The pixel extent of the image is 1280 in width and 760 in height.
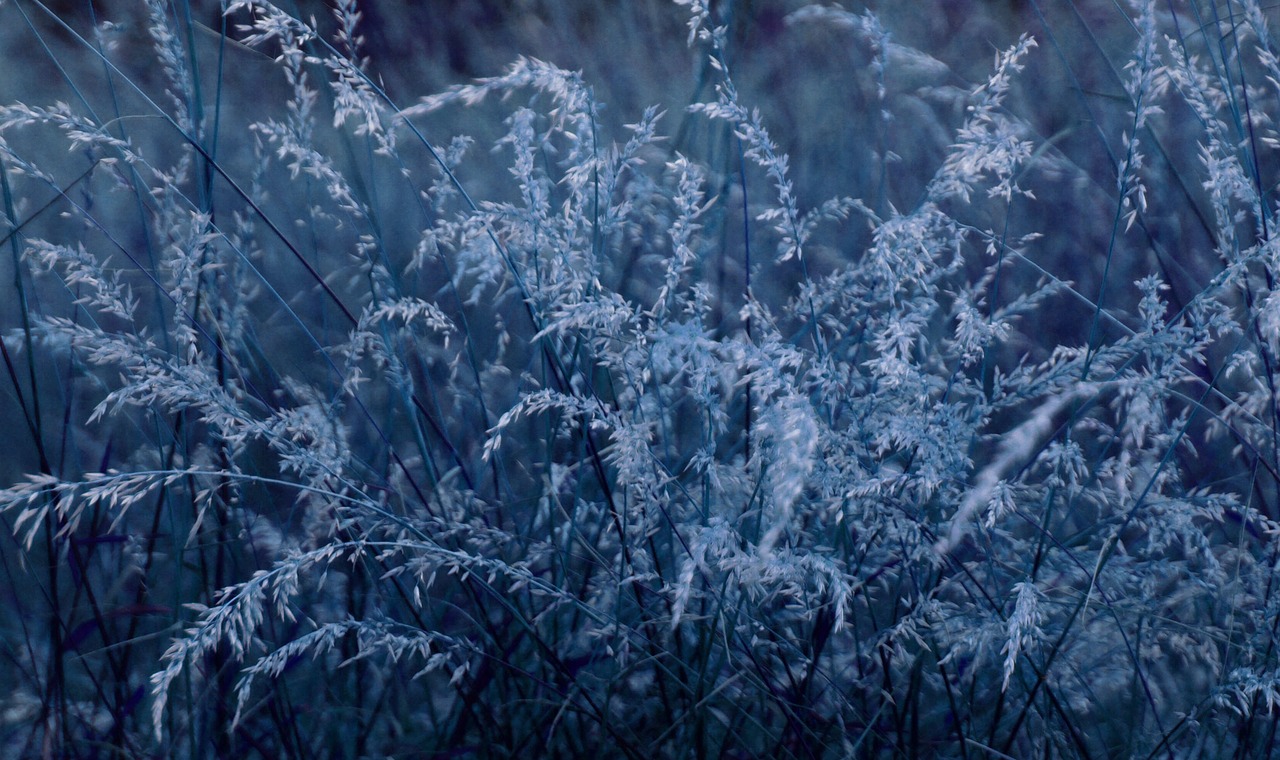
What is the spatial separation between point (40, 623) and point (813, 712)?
46.2 inches

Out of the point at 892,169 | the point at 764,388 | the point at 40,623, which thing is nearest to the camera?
the point at 764,388

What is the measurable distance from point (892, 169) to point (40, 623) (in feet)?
6.20

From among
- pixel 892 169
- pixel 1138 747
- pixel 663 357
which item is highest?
pixel 892 169

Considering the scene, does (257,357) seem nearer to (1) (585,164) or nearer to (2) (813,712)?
(1) (585,164)

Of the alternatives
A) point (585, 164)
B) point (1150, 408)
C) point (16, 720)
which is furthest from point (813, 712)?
point (16, 720)

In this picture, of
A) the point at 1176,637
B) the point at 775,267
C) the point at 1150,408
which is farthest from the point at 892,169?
the point at 1176,637

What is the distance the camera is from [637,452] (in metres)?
0.94

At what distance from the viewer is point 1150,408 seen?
1.08m

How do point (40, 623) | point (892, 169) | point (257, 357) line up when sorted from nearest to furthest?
point (40, 623)
point (257, 357)
point (892, 169)

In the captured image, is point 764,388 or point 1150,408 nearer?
point 764,388

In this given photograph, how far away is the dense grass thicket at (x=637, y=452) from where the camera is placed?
965 mm

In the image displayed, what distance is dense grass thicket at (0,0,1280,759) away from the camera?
97 centimetres

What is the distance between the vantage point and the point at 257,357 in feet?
5.40

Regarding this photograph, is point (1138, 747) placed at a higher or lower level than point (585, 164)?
lower
